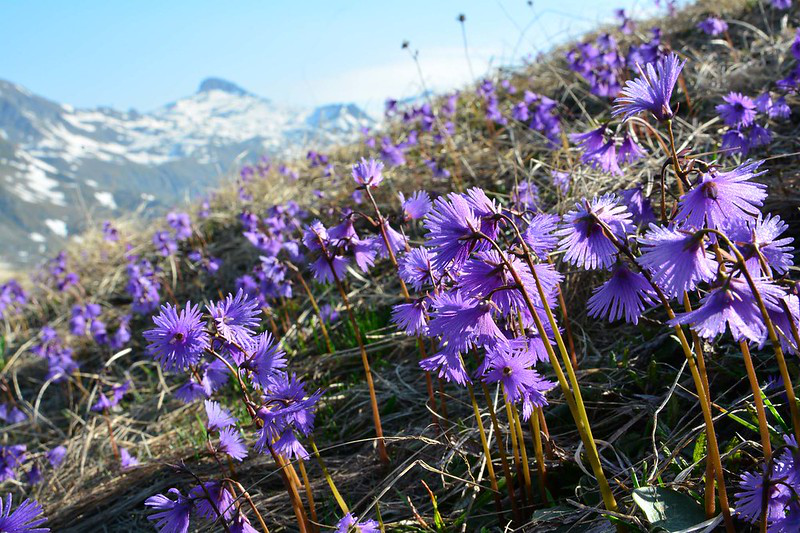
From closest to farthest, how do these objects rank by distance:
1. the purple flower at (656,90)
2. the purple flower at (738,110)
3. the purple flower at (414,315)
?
the purple flower at (656,90)
the purple flower at (414,315)
the purple flower at (738,110)

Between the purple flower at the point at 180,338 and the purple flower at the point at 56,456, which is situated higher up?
the purple flower at the point at 180,338

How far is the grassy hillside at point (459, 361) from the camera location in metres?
1.58

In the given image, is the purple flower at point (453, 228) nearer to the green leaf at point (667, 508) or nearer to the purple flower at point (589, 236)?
the purple flower at point (589, 236)

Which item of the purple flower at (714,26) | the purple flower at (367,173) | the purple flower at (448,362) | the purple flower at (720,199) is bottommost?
the purple flower at (448,362)

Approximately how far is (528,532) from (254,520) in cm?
128

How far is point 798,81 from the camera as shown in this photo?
3.45 metres

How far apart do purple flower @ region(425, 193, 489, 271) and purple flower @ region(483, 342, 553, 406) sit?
29cm

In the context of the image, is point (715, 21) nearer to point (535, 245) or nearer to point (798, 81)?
point (798, 81)

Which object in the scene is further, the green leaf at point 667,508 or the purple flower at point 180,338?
the purple flower at point 180,338

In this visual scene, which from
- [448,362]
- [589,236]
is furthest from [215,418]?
[589,236]

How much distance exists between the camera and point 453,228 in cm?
133

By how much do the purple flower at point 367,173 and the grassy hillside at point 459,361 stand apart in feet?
0.05

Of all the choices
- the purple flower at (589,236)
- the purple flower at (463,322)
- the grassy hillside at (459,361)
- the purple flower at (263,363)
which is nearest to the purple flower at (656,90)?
the grassy hillside at (459,361)

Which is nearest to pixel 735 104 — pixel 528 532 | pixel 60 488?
pixel 528 532
